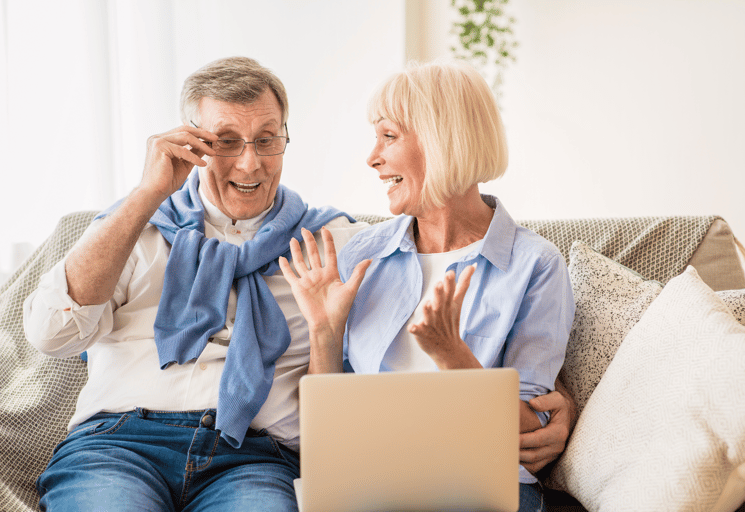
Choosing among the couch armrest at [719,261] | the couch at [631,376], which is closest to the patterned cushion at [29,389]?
the couch at [631,376]

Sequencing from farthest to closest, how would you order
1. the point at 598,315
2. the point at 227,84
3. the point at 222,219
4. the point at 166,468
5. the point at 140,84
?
1. the point at 140,84
2. the point at 222,219
3. the point at 227,84
4. the point at 598,315
5. the point at 166,468

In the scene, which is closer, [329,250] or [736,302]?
[736,302]

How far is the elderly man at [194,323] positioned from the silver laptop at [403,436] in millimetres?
323

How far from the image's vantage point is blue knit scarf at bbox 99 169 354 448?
1.39 m

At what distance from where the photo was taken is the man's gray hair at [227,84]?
157 centimetres

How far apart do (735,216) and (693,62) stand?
2.53 ft

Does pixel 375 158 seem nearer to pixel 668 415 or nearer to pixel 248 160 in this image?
pixel 248 160

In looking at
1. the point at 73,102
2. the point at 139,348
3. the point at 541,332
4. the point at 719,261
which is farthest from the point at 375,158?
the point at 73,102

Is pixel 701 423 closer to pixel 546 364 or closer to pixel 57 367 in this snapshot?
pixel 546 364

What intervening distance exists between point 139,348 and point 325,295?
45cm

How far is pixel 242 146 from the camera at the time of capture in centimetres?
159

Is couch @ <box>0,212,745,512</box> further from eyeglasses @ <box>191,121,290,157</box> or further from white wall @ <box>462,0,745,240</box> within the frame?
white wall @ <box>462,0,745,240</box>

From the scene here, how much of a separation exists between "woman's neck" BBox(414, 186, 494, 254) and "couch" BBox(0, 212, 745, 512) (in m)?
0.26

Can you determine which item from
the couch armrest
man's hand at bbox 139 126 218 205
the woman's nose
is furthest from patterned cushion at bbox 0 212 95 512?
the couch armrest
